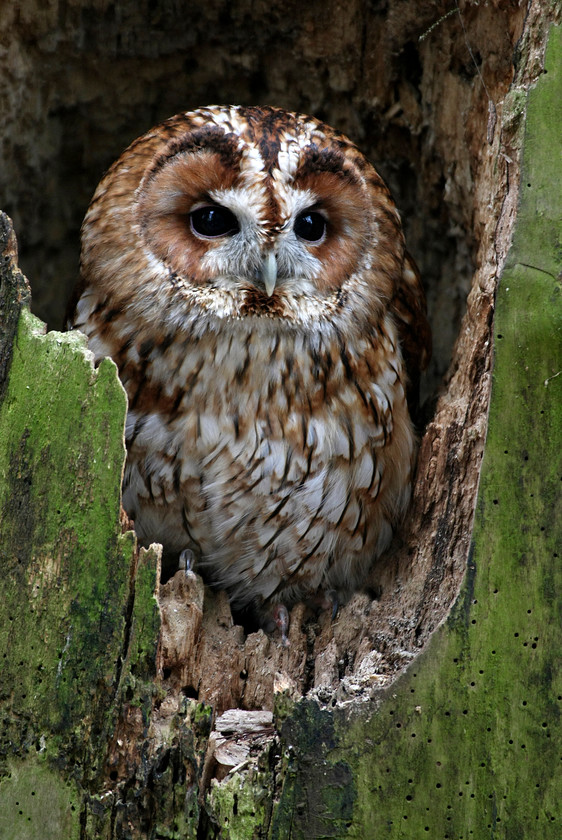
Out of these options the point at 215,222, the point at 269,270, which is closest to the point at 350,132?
the point at 215,222

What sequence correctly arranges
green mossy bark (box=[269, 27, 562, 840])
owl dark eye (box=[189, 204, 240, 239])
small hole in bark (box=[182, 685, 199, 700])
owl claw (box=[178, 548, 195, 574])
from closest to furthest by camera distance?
green mossy bark (box=[269, 27, 562, 840]) → small hole in bark (box=[182, 685, 199, 700]) → owl dark eye (box=[189, 204, 240, 239]) → owl claw (box=[178, 548, 195, 574])

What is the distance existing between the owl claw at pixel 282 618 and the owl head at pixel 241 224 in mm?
797

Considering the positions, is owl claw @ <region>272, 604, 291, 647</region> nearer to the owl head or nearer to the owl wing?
the owl wing

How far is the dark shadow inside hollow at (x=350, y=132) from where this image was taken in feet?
7.07

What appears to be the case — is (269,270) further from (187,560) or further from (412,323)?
(187,560)

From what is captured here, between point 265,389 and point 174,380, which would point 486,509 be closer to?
point 265,389

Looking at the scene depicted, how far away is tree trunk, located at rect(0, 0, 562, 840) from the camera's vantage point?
Result: 5.64ft

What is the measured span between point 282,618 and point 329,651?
31 centimetres

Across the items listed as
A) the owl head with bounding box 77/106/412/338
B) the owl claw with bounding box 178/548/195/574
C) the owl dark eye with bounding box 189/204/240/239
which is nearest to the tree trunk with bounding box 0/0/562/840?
the owl claw with bounding box 178/548/195/574

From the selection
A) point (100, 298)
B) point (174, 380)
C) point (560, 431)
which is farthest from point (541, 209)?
point (100, 298)

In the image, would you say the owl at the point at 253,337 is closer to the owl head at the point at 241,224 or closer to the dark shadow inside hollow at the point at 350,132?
the owl head at the point at 241,224

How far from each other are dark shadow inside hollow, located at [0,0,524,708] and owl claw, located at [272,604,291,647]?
1.0 inches

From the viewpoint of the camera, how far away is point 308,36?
9.35 feet

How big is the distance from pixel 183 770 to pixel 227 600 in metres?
0.74
